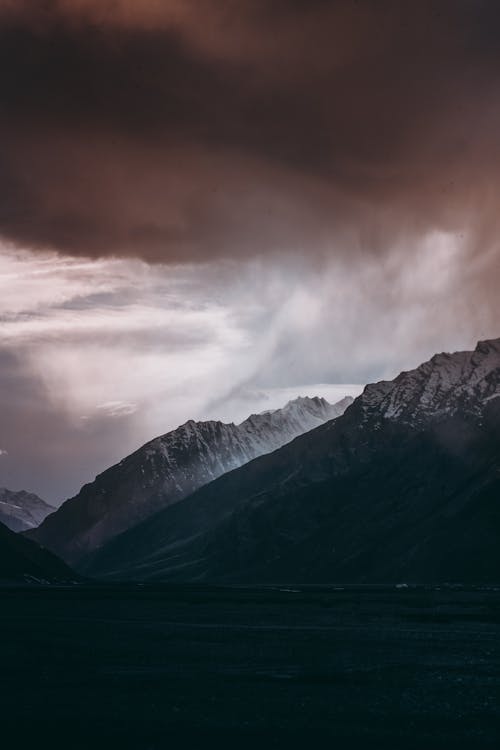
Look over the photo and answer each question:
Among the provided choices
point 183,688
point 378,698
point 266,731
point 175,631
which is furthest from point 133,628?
point 266,731

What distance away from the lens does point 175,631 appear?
602 ft

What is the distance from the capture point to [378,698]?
334 feet

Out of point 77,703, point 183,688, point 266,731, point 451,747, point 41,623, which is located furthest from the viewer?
point 41,623

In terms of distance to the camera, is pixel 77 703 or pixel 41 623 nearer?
pixel 77 703

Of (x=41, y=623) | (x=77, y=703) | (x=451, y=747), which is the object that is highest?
(x=41, y=623)

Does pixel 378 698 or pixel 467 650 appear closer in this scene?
pixel 378 698

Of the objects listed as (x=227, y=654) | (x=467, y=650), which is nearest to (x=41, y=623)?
(x=227, y=654)

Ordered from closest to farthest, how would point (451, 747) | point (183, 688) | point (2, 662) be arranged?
point (451, 747)
point (183, 688)
point (2, 662)

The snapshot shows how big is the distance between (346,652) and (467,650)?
19119 mm

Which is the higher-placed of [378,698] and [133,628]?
[133,628]

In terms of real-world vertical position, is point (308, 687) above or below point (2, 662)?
below

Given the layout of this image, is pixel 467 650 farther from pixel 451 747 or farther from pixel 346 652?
pixel 451 747

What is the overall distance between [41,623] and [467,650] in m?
90.1

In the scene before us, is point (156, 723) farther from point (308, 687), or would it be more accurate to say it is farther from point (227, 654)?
point (227, 654)
